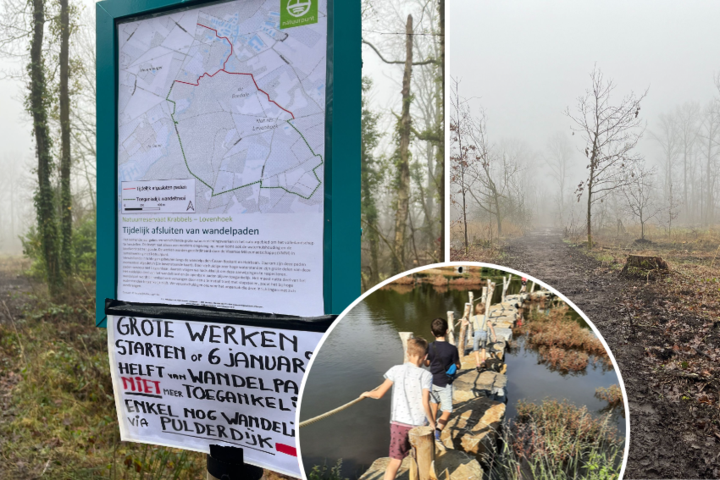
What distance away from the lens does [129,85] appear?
1478mm

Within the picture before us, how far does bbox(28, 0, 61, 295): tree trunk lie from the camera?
5684 millimetres

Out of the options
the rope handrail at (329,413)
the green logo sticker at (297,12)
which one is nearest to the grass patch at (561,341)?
the rope handrail at (329,413)

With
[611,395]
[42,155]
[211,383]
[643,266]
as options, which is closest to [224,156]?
[211,383]

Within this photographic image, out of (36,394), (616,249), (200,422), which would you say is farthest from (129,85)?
(616,249)

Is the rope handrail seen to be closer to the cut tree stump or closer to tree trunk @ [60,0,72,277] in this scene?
the cut tree stump

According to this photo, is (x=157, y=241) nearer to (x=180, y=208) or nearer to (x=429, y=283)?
(x=180, y=208)

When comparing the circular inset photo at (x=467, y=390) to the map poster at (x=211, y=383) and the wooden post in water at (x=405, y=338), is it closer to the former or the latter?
the wooden post in water at (x=405, y=338)

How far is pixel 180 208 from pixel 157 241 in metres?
0.14

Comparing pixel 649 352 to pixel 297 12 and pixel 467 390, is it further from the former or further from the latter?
pixel 297 12

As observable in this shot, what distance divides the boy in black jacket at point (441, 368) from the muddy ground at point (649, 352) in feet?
12.0

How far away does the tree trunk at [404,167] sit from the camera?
5301 millimetres

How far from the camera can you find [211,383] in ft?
4.56

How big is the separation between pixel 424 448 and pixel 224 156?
957 mm

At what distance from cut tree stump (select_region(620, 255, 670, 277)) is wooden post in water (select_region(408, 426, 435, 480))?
4.67 metres
